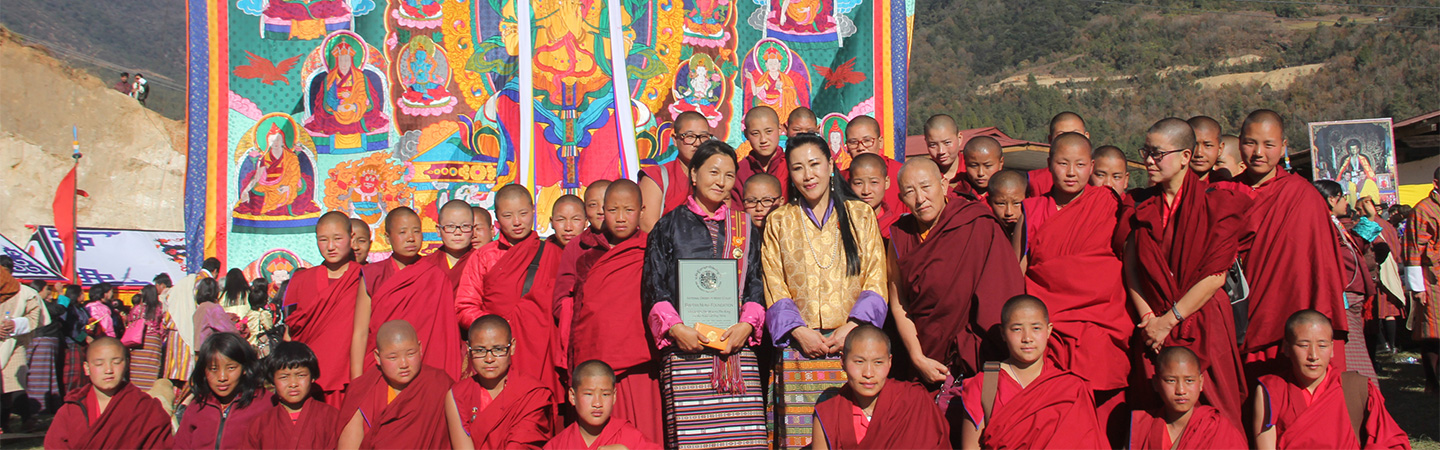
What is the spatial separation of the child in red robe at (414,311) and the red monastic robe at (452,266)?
44 millimetres

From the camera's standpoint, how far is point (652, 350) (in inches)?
160

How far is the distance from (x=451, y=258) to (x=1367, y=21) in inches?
2069

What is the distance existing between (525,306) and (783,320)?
1450 mm

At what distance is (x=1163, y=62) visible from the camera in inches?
1807

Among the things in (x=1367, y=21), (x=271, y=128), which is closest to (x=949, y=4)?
(x=1367, y=21)

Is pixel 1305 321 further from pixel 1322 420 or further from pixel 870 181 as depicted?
pixel 870 181

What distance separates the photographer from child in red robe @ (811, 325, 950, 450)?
11.3 ft

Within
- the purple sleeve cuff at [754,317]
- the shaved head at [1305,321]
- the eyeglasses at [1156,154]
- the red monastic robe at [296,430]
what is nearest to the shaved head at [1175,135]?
the eyeglasses at [1156,154]

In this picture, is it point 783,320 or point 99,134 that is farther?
point 99,134

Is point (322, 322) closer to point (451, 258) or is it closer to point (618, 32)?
point (451, 258)

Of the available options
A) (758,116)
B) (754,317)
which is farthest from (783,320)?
(758,116)

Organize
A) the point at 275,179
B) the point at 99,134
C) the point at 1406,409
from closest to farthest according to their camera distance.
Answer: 1. the point at 1406,409
2. the point at 275,179
3. the point at 99,134

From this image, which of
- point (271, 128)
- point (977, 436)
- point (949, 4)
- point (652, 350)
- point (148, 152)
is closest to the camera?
point (977, 436)

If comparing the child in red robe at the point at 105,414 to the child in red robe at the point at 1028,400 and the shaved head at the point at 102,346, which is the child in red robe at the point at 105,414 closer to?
the shaved head at the point at 102,346
